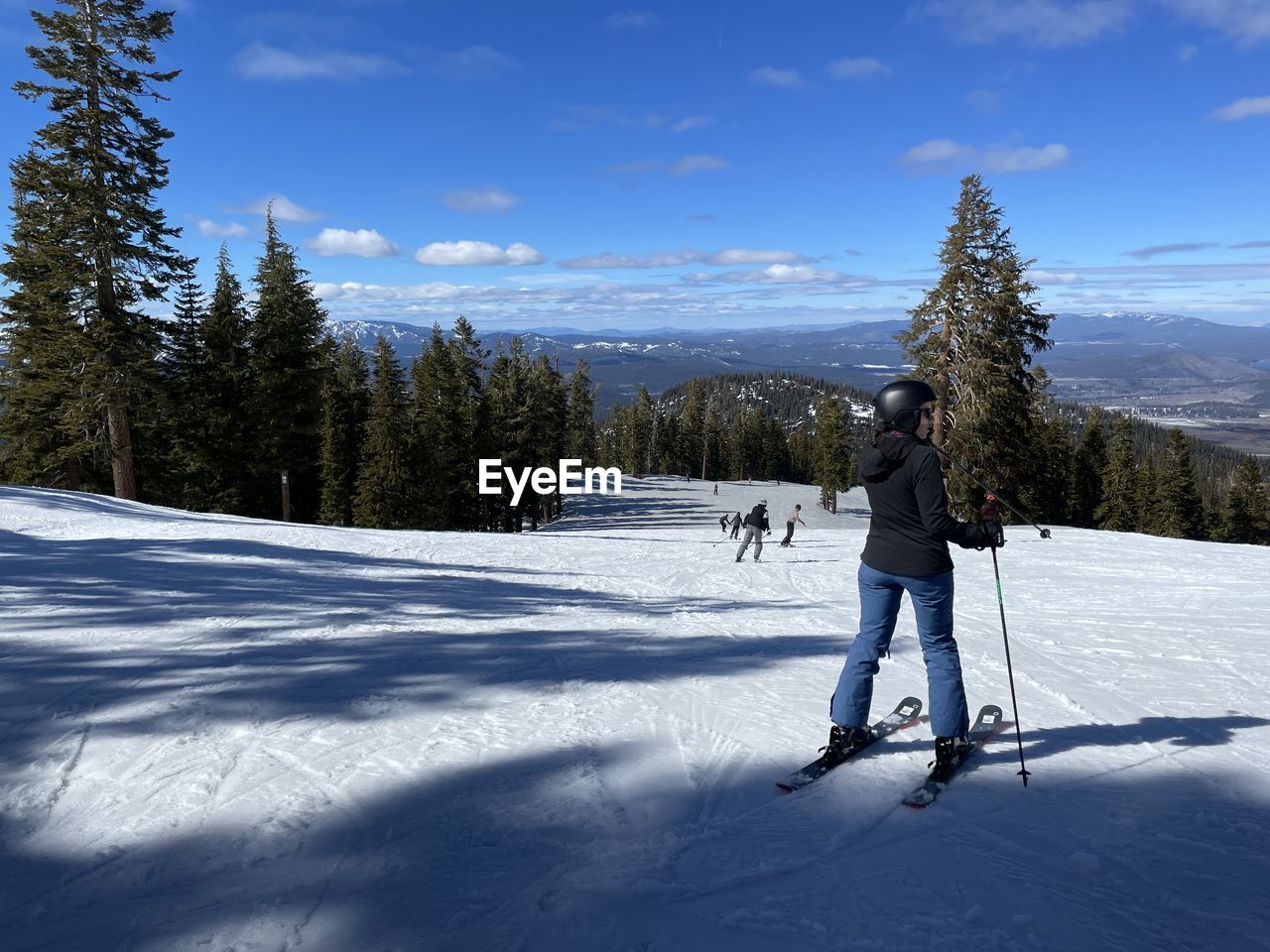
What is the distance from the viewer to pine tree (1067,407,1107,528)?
186 feet

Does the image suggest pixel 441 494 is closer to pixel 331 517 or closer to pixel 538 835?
pixel 331 517

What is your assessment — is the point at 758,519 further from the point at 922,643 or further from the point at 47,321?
the point at 47,321

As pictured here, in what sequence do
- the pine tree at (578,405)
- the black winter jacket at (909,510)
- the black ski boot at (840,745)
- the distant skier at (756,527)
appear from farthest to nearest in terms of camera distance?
the pine tree at (578,405)
the distant skier at (756,527)
the black ski boot at (840,745)
the black winter jacket at (909,510)

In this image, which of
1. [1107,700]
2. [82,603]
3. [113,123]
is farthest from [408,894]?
[113,123]

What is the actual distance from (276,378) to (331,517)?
7.97 metres

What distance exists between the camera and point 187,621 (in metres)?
7.01

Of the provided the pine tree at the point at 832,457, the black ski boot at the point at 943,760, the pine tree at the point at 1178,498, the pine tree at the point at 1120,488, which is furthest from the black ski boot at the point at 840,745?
the pine tree at the point at 1120,488

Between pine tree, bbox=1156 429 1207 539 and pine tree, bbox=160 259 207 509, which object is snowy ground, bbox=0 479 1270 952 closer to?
pine tree, bbox=160 259 207 509

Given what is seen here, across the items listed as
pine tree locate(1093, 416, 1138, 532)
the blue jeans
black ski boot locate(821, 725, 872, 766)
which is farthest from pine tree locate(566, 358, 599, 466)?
the blue jeans

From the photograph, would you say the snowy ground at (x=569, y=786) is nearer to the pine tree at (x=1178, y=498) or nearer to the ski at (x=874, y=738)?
the ski at (x=874, y=738)

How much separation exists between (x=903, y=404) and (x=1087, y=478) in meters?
65.1

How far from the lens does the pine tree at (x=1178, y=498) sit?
47062mm

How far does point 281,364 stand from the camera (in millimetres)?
31984

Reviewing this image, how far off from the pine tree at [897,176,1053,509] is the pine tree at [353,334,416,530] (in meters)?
24.4
